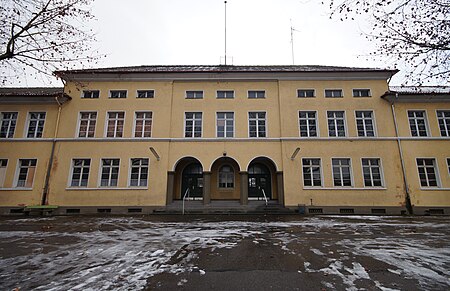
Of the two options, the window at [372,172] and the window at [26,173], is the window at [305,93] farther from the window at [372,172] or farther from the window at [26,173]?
the window at [26,173]

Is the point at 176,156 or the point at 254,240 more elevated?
the point at 176,156

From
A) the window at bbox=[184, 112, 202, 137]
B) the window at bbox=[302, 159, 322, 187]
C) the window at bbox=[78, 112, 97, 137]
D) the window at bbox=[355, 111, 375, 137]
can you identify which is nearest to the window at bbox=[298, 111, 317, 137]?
the window at bbox=[302, 159, 322, 187]

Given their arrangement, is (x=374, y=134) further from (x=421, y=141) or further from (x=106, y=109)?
(x=106, y=109)

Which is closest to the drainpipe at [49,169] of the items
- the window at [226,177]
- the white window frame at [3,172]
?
the white window frame at [3,172]

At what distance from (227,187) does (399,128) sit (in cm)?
1335

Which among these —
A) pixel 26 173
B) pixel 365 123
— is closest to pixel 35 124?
pixel 26 173

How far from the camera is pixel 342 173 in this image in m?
15.9

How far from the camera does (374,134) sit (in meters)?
16.3

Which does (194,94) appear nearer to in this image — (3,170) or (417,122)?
(3,170)

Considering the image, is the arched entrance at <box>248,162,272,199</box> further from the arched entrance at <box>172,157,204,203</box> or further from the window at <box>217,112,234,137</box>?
the arched entrance at <box>172,157,204,203</box>

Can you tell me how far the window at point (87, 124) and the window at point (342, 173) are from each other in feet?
59.0

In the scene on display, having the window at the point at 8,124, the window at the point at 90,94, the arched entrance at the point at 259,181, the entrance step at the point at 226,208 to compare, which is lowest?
the entrance step at the point at 226,208

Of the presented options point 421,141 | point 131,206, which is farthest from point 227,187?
point 421,141

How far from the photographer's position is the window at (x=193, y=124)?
17000mm
